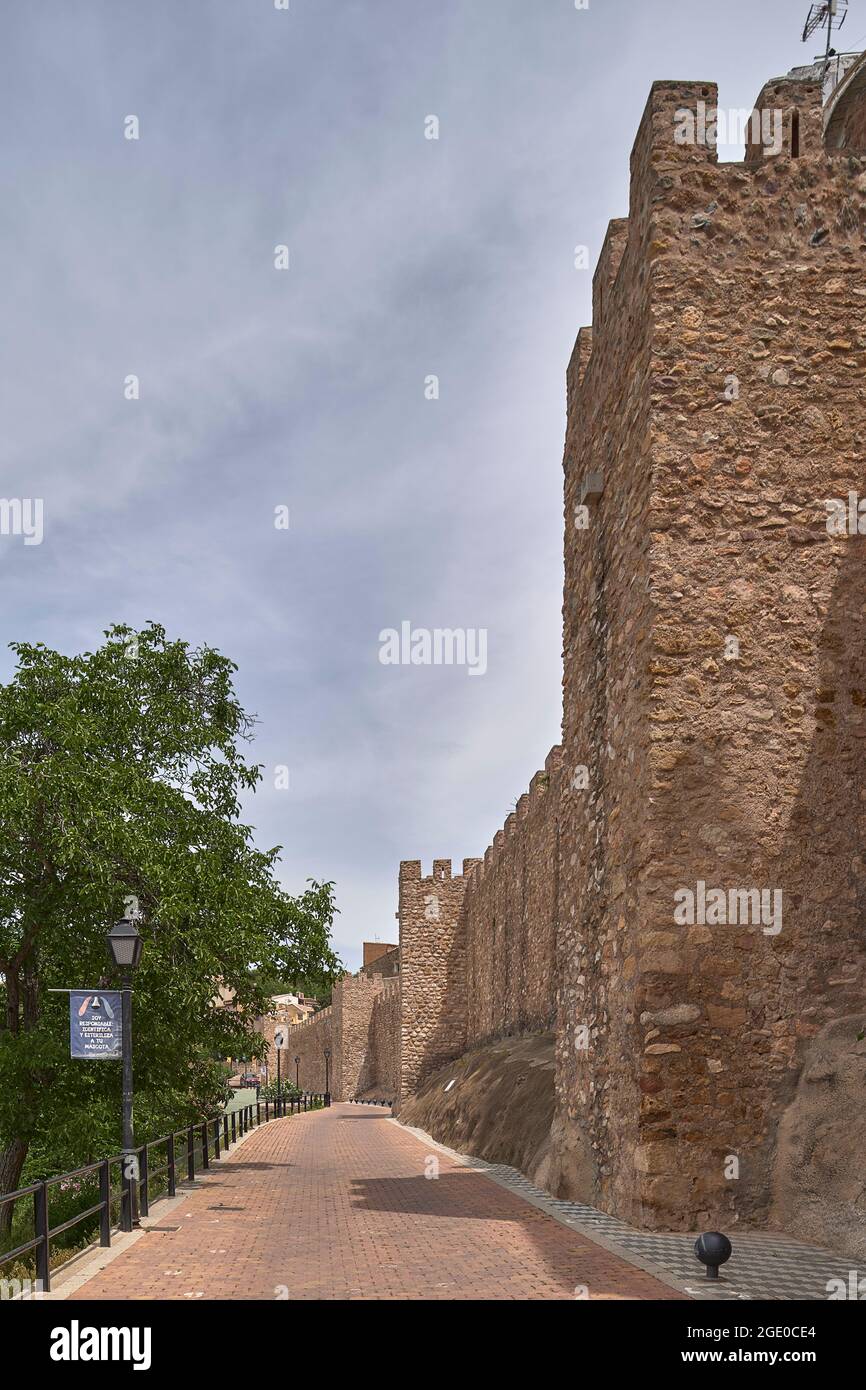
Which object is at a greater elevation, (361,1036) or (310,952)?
(310,952)

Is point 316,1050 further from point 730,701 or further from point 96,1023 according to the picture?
point 730,701

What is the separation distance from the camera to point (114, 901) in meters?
14.9

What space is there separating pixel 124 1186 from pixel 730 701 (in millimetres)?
6508

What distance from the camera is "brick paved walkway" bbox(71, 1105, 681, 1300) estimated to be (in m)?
6.93

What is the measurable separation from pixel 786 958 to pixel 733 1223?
6.39 ft

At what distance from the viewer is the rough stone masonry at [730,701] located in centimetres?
879

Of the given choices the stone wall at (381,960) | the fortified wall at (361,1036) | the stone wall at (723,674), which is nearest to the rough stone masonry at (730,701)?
the stone wall at (723,674)

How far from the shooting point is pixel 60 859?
48.7 feet

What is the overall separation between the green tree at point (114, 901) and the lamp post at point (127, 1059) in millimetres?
3892
